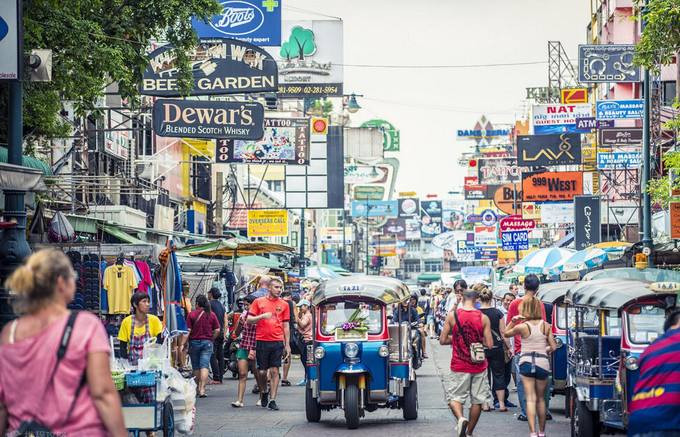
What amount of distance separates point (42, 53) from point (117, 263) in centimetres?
669

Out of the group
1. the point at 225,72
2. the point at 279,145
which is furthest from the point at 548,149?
the point at 225,72

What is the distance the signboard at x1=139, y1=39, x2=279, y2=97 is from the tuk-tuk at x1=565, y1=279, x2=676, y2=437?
1030 cm

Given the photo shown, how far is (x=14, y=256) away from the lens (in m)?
12.1

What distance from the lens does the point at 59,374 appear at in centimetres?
634

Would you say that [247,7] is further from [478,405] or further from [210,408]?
[478,405]

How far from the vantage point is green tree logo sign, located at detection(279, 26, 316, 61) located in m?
52.4

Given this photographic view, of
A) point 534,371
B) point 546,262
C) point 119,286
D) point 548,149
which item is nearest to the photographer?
point 534,371

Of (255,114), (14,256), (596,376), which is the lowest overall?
(596,376)

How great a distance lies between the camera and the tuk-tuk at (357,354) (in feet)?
55.5

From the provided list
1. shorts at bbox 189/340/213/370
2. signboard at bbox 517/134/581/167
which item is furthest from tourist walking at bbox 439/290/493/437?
signboard at bbox 517/134/581/167

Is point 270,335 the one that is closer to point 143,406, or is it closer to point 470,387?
point 470,387

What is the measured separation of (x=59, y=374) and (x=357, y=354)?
35.6 feet

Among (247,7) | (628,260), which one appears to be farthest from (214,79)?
(247,7)

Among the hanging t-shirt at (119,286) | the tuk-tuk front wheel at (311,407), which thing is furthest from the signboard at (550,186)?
the tuk-tuk front wheel at (311,407)
